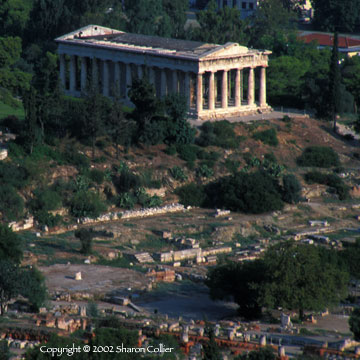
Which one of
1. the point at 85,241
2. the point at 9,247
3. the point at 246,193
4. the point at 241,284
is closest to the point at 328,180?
the point at 246,193

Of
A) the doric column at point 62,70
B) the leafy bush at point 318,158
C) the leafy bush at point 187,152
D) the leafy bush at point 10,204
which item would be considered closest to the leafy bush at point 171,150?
the leafy bush at point 187,152

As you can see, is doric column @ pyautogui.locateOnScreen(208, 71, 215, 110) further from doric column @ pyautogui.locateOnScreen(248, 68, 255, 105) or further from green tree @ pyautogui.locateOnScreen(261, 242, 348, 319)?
green tree @ pyautogui.locateOnScreen(261, 242, 348, 319)

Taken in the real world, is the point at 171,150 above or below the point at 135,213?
above

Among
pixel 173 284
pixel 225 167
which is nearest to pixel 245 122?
pixel 225 167

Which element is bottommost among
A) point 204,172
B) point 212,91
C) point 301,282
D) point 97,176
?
point 204,172

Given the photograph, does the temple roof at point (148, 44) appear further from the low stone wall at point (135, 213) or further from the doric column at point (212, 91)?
the low stone wall at point (135, 213)

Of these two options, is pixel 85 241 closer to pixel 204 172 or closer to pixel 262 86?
pixel 204 172
